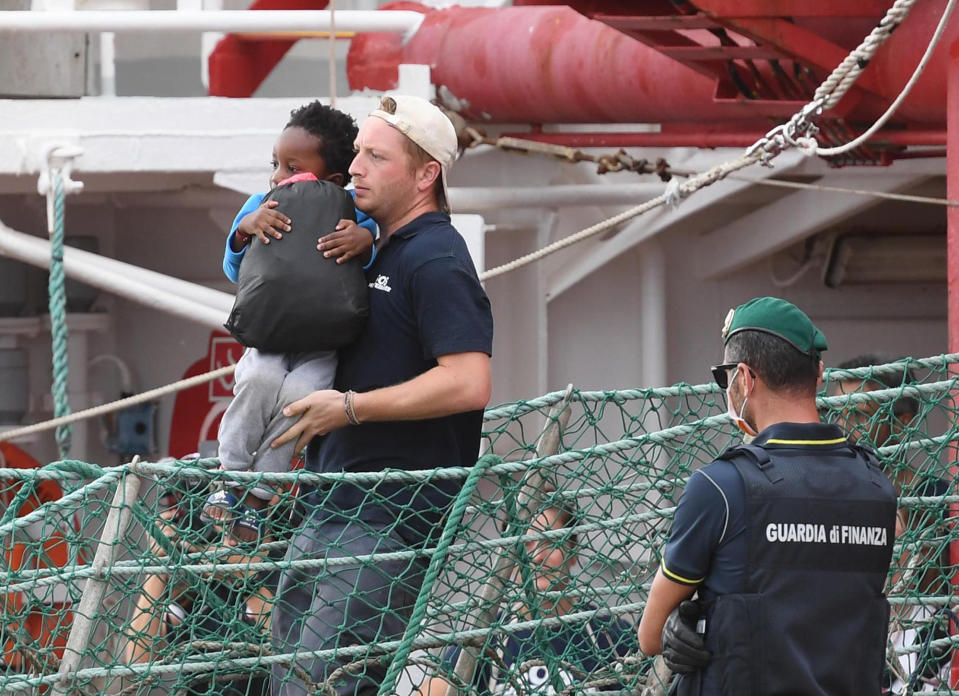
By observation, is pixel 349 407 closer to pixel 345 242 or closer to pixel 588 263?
pixel 345 242

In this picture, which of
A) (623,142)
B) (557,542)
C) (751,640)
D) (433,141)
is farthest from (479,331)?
(623,142)

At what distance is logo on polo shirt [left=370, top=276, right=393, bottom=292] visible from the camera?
304 centimetres

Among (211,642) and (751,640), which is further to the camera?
(211,642)

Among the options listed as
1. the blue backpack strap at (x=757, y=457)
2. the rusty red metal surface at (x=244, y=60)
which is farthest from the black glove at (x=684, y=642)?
the rusty red metal surface at (x=244, y=60)

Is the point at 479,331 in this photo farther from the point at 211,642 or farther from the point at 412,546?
the point at 211,642

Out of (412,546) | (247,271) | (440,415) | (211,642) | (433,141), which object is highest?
(433,141)

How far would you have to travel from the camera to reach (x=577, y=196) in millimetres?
6469

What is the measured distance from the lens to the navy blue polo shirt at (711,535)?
2.51 metres

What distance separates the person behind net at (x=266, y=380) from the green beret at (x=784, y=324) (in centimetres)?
86

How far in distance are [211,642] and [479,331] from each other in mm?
879

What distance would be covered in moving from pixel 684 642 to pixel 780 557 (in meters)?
0.23

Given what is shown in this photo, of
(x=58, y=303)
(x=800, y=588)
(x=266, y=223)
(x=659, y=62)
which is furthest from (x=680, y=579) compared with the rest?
(x=58, y=303)

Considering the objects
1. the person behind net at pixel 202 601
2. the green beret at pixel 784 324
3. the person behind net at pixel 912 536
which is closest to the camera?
the green beret at pixel 784 324

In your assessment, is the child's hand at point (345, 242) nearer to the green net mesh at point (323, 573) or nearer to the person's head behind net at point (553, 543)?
the green net mesh at point (323, 573)
